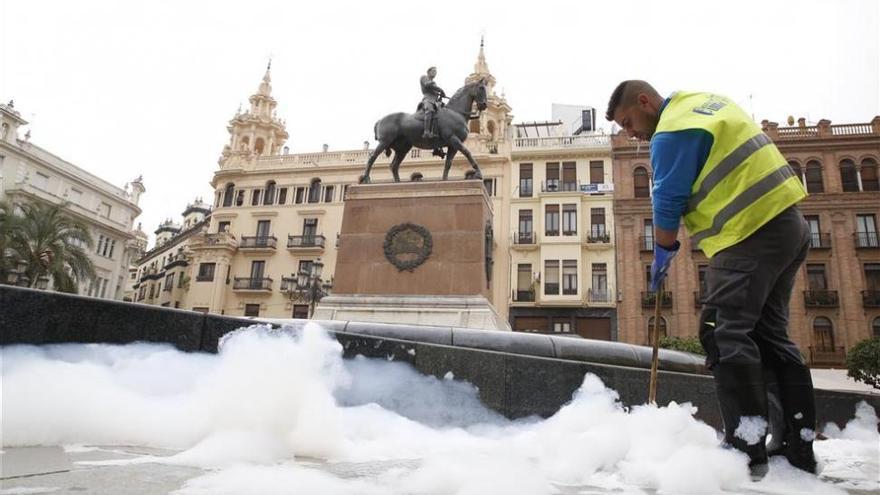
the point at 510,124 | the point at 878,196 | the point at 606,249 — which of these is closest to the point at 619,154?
the point at 606,249

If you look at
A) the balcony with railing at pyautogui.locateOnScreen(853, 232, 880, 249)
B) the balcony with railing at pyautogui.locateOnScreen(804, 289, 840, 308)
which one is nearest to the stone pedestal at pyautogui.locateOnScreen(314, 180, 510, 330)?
the balcony with railing at pyautogui.locateOnScreen(804, 289, 840, 308)

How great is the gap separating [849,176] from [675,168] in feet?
118

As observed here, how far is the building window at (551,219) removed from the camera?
109 feet

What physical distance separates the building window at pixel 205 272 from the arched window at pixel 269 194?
5404 millimetres

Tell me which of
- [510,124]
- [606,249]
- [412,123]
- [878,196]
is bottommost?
[412,123]

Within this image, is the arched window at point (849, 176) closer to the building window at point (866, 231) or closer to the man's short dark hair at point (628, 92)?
the building window at point (866, 231)

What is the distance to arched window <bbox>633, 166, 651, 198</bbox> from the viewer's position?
32.8m

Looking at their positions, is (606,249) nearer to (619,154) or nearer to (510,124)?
(619,154)

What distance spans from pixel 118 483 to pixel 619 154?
3454 cm

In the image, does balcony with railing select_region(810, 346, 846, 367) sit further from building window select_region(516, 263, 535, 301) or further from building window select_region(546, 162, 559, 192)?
building window select_region(546, 162, 559, 192)

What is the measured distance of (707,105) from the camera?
271 cm

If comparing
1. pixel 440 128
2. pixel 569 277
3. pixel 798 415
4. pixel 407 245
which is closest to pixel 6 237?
pixel 440 128

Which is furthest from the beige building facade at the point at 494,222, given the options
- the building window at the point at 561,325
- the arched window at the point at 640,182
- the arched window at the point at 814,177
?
the arched window at the point at 814,177

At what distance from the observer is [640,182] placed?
109 feet
